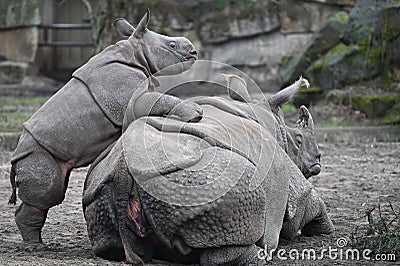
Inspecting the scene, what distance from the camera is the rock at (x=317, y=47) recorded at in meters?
14.6

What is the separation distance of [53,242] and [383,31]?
341 inches

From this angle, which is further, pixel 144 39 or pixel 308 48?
pixel 308 48

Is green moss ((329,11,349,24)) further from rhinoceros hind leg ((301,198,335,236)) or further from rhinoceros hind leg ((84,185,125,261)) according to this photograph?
rhinoceros hind leg ((84,185,125,261))

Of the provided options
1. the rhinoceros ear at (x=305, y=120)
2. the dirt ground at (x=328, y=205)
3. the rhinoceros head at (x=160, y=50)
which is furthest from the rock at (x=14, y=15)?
the rhinoceros head at (x=160, y=50)

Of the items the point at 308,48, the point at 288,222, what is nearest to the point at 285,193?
the point at 288,222

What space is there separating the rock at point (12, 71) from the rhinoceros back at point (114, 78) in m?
12.5

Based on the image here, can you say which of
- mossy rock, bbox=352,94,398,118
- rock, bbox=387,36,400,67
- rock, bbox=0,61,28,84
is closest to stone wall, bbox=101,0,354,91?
rock, bbox=0,61,28,84

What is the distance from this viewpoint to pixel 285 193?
4.71 metres

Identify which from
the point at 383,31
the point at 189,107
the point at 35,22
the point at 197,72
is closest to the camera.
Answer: the point at 189,107

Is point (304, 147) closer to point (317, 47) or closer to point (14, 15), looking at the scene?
point (317, 47)

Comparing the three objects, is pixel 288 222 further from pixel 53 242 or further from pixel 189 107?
pixel 53 242

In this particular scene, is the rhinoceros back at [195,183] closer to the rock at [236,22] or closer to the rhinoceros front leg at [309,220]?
the rhinoceros front leg at [309,220]

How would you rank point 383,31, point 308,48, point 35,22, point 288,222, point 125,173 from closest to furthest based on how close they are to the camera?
point 125,173, point 288,222, point 383,31, point 308,48, point 35,22

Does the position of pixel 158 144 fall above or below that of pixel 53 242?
above
